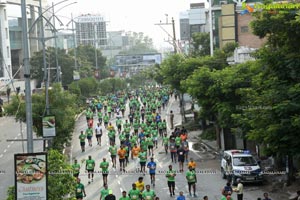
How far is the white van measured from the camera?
2619 cm

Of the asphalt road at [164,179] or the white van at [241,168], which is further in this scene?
the white van at [241,168]

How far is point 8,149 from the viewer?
41.6 meters

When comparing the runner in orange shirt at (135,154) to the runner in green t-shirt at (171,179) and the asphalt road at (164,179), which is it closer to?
the asphalt road at (164,179)

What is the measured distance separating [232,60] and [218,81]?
9721 mm

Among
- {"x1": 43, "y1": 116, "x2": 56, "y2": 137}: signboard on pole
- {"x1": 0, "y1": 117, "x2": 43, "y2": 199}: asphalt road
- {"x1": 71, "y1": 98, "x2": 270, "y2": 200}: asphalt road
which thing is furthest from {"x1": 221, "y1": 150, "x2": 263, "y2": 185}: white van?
→ {"x1": 0, "y1": 117, "x2": 43, "y2": 199}: asphalt road

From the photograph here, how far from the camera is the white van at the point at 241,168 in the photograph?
26188 millimetres

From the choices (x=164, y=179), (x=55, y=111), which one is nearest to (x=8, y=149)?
(x=55, y=111)

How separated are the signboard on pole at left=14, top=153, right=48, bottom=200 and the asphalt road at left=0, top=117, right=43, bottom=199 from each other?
513cm

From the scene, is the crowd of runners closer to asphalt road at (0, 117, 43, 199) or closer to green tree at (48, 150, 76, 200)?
green tree at (48, 150, 76, 200)

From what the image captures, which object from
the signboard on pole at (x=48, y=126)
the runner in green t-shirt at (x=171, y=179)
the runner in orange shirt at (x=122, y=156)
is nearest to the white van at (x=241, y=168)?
the runner in green t-shirt at (x=171, y=179)

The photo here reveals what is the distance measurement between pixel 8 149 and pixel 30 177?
27249 mm

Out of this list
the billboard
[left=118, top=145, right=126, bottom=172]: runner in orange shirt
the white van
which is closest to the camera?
the white van

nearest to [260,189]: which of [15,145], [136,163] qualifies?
[136,163]

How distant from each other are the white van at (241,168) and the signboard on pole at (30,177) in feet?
41.3
